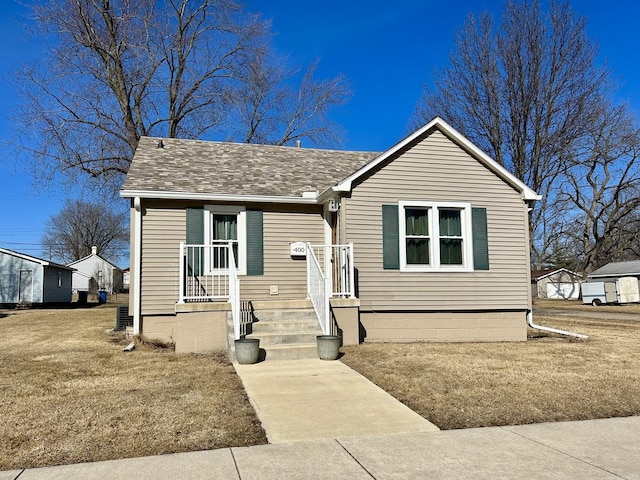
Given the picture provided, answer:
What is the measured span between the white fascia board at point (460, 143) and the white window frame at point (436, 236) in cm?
104

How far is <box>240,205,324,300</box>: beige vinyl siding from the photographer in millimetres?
10594

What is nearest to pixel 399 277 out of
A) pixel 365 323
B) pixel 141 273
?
pixel 365 323

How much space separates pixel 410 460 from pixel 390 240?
6.67 metres

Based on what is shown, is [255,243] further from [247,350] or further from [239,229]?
[247,350]

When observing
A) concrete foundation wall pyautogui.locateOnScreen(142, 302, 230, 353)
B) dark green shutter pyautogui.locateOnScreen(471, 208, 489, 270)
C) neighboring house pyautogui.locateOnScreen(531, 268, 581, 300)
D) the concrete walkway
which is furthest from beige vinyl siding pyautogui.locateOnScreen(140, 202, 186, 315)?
neighboring house pyautogui.locateOnScreen(531, 268, 581, 300)

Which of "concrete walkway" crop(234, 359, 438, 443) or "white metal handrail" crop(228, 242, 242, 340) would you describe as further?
"white metal handrail" crop(228, 242, 242, 340)

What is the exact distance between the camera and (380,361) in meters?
7.79

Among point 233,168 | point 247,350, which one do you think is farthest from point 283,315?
point 233,168

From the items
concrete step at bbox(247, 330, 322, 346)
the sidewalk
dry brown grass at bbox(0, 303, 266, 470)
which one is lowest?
the sidewalk

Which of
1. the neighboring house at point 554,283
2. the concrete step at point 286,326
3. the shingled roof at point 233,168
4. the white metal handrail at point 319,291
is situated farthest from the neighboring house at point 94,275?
the concrete step at point 286,326

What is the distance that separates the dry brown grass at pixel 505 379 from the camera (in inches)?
205

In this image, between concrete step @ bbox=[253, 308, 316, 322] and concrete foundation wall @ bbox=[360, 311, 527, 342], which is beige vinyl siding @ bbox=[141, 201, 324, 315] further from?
concrete foundation wall @ bbox=[360, 311, 527, 342]

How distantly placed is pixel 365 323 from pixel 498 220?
378 centimetres

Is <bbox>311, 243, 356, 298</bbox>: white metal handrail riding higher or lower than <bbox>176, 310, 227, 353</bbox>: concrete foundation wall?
higher
